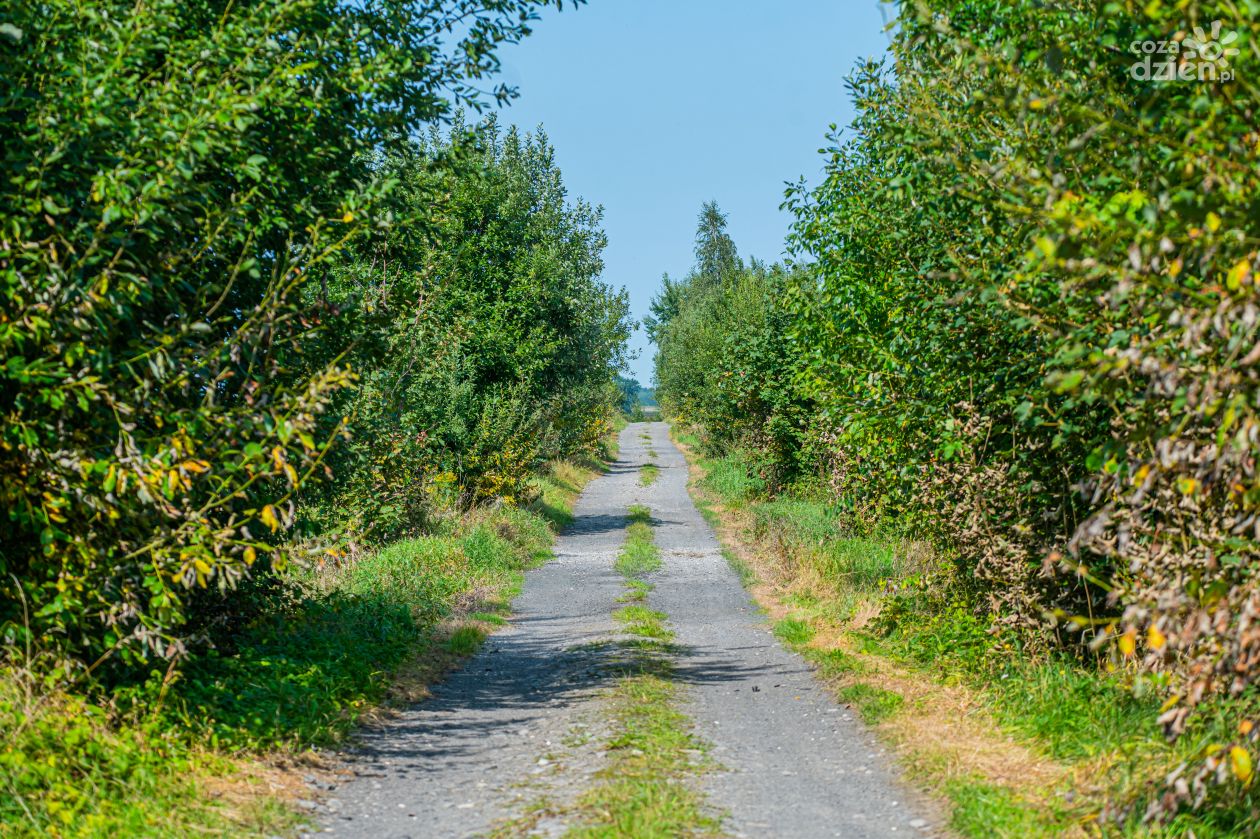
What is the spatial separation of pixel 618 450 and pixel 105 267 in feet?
207

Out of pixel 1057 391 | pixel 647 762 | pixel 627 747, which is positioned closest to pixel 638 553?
pixel 627 747

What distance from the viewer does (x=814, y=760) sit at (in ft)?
26.7

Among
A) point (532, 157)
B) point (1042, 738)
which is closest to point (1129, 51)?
point (1042, 738)

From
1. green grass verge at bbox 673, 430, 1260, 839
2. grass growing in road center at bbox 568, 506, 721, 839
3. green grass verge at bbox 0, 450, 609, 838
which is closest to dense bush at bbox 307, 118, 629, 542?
green grass verge at bbox 0, 450, 609, 838

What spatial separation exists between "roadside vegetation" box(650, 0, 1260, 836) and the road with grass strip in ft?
2.39

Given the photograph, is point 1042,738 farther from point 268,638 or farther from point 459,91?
point 459,91

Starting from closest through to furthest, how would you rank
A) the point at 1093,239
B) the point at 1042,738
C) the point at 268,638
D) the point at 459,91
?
the point at 1093,239 < the point at 1042,738 < the point at 268,638 < the point at 459,91

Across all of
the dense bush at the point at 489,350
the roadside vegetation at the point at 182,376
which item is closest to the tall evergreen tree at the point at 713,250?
the dense bush at the point at 489,350

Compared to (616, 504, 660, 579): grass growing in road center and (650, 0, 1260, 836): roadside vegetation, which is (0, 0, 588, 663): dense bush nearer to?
(650, 0, 1260, 836): roadside vegetation

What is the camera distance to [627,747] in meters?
8.09

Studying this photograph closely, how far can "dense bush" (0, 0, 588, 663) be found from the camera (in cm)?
646

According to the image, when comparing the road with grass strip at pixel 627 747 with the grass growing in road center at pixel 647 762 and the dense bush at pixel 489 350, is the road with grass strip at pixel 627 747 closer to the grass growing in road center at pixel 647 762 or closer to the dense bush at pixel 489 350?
the grass growing in road center at pixel 647 762

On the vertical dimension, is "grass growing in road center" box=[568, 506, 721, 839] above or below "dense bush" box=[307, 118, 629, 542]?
below

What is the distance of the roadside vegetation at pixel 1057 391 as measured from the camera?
445cm
